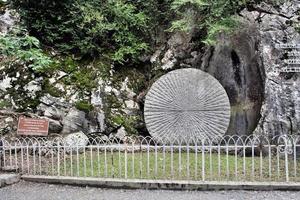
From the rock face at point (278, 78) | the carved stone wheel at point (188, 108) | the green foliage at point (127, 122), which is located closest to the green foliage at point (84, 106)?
the green foliage at point (127, 122)

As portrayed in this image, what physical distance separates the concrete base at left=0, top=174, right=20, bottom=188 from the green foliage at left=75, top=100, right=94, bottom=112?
7.29 ft

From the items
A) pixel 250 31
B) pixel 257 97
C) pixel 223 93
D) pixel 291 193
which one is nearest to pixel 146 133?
pixel 223 93

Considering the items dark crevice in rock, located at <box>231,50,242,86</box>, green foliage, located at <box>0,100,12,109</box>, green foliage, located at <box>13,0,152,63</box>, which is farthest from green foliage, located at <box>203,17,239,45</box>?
green foliage, located at <box>0,100,12,109</box>

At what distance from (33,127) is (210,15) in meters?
4.01

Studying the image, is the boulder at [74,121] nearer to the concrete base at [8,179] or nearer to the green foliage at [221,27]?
the concrete base at [8,179]

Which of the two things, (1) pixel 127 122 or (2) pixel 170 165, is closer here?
(2) pixel 170 165

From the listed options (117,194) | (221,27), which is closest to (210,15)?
(221,27)

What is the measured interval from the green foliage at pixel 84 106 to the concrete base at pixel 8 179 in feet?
7.29

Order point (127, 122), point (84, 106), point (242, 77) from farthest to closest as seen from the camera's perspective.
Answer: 1. point (127, 122)
2. point (84, 106)
3. point (242, 77)

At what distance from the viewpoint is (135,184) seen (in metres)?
4.93

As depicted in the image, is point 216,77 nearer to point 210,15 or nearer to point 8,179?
point 210,15

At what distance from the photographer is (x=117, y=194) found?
15.7 ft

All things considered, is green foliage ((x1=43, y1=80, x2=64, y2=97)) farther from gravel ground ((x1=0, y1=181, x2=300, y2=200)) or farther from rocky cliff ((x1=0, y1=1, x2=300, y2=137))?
gravel ground ((x1=0, y1=181, x2=300, y2=200))

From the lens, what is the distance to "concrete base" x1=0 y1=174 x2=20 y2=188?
5193 millimetres
